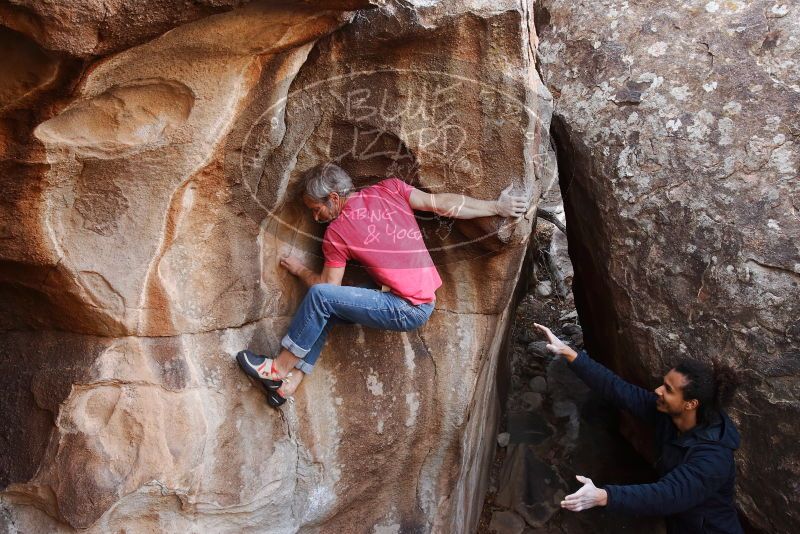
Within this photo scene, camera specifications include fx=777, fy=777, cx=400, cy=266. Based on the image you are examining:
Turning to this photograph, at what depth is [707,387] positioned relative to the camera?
9.16ft

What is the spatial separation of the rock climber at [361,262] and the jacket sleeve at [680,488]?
0.92m

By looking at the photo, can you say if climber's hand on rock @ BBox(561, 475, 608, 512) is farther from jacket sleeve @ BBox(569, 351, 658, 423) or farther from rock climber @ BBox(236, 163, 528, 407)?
rock climber @ BBox(236, 163, 528, 407)

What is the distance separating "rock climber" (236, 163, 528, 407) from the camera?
8.86 ft

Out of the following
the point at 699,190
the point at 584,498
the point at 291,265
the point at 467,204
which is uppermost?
the point at 699,190

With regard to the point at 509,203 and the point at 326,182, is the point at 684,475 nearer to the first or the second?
the point at 509,203

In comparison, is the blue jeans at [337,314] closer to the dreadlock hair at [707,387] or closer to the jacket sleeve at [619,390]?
the jacket sleeve at [619,390]

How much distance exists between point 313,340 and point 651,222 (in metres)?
1.45

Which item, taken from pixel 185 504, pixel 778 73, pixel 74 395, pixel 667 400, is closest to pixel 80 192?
pixel 74 395

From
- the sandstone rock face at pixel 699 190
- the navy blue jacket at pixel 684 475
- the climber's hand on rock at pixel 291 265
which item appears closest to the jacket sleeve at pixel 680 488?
the navy blue jacket at pixel 684 475

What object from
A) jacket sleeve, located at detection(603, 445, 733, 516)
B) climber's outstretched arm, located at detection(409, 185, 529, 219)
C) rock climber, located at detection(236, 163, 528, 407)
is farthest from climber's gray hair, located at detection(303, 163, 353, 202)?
jacket sleeve, located at detection(603, 445, 733, 516)

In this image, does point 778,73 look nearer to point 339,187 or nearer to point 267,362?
point 339,187

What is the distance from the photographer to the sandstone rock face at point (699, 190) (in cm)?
288

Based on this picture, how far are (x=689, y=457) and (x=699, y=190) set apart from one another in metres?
1.03

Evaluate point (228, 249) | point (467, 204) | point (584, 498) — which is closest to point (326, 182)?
point (228, 249)
